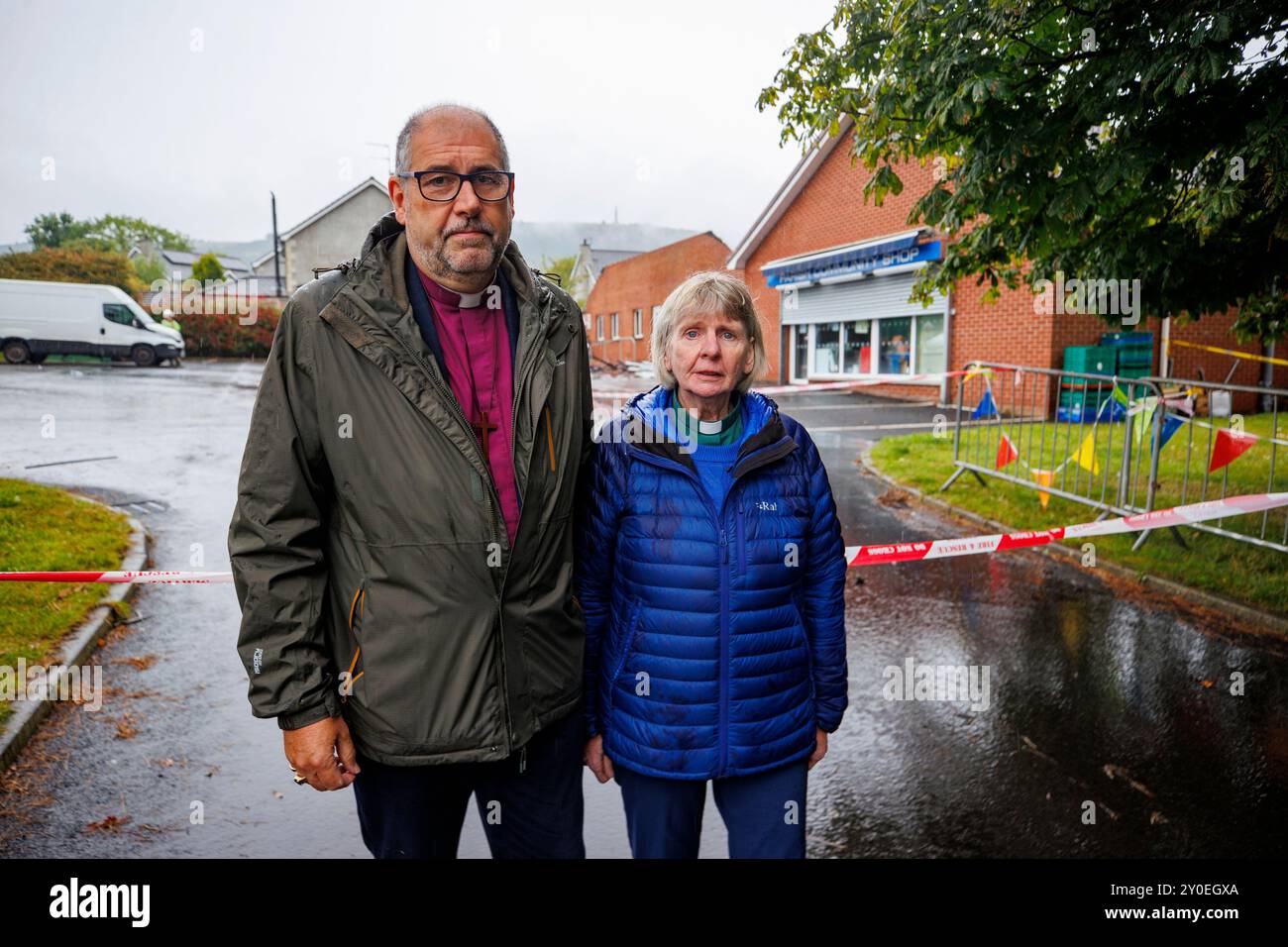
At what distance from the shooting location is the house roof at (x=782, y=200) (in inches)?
918

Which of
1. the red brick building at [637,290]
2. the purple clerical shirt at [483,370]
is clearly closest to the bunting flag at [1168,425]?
the purple clerical shirt at [483,370]

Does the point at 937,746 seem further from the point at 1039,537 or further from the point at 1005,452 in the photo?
the point at 1005,452

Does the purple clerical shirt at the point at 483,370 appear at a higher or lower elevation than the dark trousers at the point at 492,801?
higher

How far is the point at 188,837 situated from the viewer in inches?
125

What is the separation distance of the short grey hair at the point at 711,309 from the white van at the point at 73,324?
29134 mm

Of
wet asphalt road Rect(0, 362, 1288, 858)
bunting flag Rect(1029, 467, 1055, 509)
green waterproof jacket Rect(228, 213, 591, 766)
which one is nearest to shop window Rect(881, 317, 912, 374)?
bunting flag Rect(1029, 467, 1055, 509)

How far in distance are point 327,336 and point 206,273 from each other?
173ft

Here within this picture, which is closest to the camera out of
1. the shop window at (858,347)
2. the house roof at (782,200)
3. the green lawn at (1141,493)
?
the green lawn at (1141,493)

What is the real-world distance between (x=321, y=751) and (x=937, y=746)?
3.01 metres

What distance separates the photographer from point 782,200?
2556 centimetres

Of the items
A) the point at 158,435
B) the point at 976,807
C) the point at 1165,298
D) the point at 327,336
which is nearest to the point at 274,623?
the point at 327,336

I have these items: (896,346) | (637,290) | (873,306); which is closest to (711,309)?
(896,346)

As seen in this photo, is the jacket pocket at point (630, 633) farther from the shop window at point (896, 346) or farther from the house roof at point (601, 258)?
the house roof at point (601, 258)
